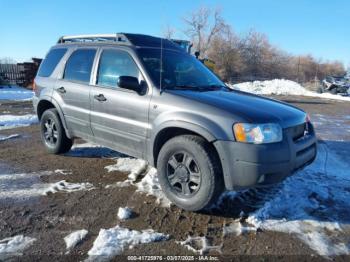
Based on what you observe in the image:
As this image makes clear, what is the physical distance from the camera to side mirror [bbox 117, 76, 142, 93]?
418cm

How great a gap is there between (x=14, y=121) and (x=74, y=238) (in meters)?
7.34

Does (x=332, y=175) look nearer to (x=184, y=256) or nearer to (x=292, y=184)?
(x=292, y=184)

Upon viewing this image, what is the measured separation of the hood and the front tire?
1.49ft

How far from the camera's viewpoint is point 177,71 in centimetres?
478

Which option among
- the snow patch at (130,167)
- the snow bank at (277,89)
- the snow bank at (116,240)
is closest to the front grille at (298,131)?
the snow bank at (116,240)

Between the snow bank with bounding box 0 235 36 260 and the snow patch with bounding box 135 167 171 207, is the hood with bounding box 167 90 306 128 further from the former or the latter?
the snow bank with bounding box 0 235 36 260

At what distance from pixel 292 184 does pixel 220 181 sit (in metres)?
1.56

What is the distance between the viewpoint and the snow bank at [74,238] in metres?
3.24

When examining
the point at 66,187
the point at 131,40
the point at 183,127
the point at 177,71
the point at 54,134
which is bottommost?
the point at 66,187

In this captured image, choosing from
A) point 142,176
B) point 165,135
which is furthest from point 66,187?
point 165,135

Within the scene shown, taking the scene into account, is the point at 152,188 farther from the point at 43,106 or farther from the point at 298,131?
the point at 43,106

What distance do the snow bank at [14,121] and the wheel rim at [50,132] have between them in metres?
3.13

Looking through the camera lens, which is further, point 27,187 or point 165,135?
point 27,187

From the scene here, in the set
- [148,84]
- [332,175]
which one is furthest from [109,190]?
[332,175]
